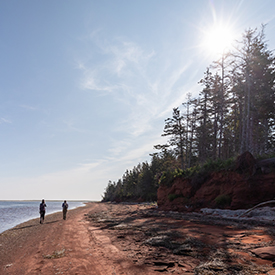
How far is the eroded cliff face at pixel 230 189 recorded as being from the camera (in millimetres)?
15523

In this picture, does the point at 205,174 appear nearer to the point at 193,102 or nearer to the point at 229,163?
the point at 229,163

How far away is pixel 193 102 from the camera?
38094mm

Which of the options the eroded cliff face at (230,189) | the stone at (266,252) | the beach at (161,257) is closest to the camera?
the beach at (161,257)

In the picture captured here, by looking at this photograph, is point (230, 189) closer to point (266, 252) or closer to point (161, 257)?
point (266, 252)

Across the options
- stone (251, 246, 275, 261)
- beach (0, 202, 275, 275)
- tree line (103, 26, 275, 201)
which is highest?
tree line (103, 26, 275, 201)

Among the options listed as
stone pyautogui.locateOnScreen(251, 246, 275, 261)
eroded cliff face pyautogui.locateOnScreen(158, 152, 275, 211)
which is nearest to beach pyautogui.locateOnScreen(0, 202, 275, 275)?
stone pyautogui.locateOnScreen(251, 246, 275, 261)

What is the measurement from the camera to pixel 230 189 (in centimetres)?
1752

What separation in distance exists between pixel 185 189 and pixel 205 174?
117 inches

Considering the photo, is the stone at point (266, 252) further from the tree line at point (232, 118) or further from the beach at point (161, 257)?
the tree line at point (232, 118)

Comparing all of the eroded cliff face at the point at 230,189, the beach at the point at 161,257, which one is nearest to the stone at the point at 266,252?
the beach at the point at 161,257

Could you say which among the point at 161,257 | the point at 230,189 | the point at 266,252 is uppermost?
the point at 230,189

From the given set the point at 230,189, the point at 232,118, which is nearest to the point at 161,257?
the point at 230,189

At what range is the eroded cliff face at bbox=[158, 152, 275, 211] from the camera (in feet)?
50.9

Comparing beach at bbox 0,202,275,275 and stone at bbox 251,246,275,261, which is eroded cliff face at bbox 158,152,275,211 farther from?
stone at bbox 251,246,275,261
